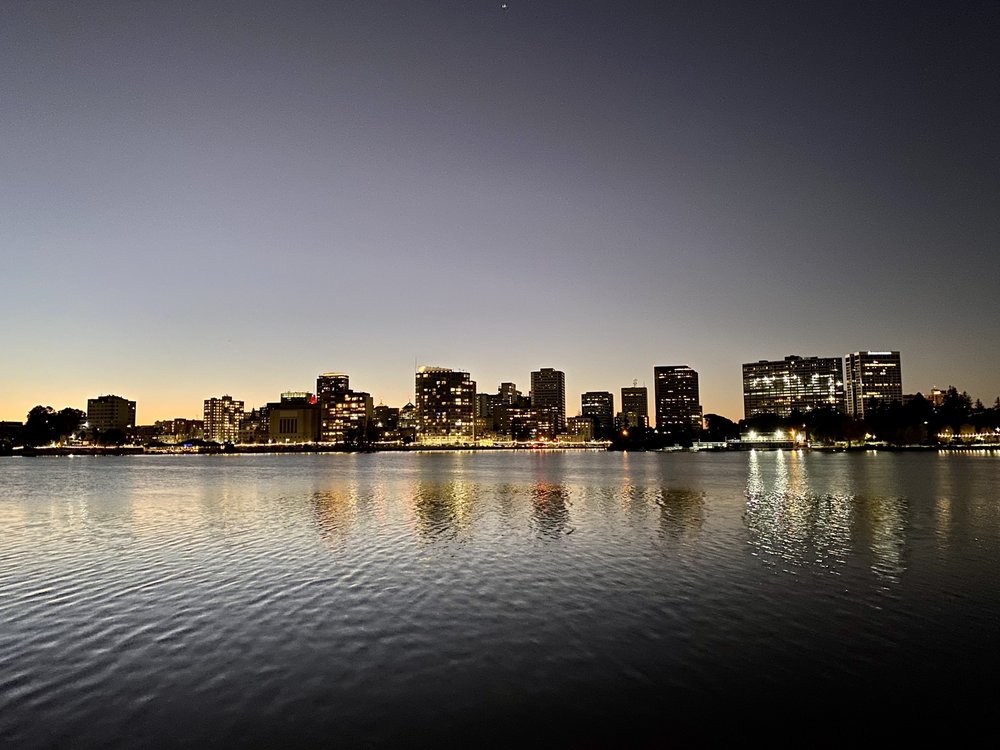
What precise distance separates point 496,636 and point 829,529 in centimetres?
2243

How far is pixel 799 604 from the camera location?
17422 millimetres

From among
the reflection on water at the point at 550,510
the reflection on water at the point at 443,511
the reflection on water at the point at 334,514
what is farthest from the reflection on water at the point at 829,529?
the reflection on water at the point at 334,514

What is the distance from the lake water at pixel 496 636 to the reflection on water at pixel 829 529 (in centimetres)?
22

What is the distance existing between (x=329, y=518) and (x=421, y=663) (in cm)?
2472

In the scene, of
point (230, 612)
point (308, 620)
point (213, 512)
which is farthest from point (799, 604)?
point (213, 512)

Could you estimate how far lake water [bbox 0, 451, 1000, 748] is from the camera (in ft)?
34.2

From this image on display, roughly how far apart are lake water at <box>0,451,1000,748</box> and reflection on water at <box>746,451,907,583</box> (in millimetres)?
218

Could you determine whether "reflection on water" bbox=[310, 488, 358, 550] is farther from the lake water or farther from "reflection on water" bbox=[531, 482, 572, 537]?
"reflection on water" bbox=[531, 482, 572, 537]

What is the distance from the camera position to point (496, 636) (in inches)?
579

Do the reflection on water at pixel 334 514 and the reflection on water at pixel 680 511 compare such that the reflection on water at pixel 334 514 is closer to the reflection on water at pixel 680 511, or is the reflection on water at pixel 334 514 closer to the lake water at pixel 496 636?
the lake water at pixel 496 636

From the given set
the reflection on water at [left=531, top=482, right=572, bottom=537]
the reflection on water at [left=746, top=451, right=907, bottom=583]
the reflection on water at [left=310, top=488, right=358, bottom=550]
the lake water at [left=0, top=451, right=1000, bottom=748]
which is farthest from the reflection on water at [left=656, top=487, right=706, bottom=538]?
the reflection on water at [left=310, top=488, right=358, bottom=550]

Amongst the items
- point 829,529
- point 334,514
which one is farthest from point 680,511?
point 334,514

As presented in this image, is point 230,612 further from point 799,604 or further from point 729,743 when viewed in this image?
point 799,604

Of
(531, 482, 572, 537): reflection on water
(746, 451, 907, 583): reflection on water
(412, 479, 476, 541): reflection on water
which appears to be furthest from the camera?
(531, 482, 572, 537): reflection on water
